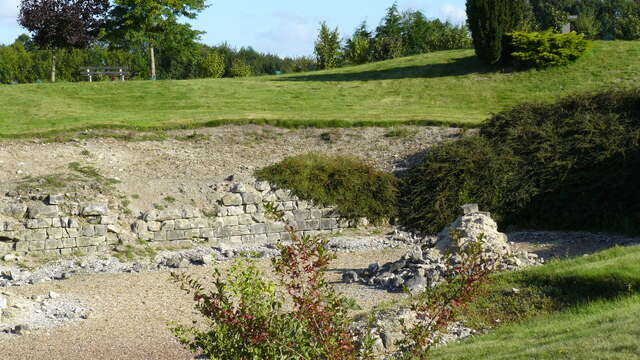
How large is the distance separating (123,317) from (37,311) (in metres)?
1.30

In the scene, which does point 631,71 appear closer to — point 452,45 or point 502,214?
point 502,214

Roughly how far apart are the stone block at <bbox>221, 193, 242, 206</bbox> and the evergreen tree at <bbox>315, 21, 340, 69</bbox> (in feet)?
86.9


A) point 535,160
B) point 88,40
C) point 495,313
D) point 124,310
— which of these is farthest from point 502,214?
point 88,40

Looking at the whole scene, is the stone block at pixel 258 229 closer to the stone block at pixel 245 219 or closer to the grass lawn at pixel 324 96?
the stone block at pixel 245 219

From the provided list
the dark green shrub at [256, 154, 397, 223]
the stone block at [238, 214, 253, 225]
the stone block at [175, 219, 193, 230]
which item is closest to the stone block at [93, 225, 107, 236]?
the stone block at [175, 219, 193, 230]

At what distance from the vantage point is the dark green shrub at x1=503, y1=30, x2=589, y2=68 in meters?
26.6

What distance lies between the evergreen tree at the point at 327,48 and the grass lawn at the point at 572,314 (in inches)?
1232

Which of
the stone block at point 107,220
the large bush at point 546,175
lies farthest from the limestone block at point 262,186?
the stone block at point 107,220

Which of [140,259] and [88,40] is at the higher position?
[88,40]

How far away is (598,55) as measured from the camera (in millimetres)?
27719

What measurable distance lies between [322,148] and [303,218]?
126 inches

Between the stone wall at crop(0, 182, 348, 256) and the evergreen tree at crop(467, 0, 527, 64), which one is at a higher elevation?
the evergreen tree at crop(467, 0, 527, 64)

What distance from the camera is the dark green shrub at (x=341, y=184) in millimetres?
16188

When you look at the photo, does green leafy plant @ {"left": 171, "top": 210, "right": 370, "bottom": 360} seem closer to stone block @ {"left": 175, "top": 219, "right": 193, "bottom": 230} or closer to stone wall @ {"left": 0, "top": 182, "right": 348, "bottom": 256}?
stone wall @ {"left": 0, "top": 182, "right": 348, "bottom": 256}
